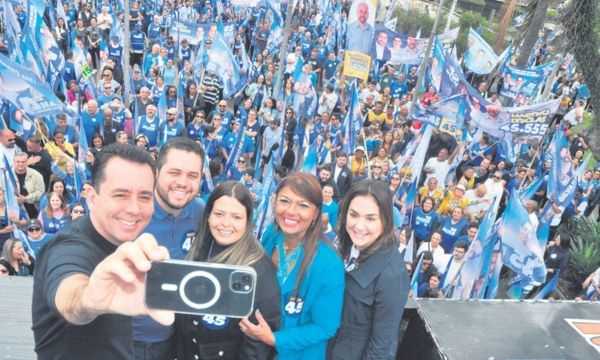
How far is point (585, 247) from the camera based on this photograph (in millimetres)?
7770

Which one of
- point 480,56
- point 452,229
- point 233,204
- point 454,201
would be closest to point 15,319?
point 233,204

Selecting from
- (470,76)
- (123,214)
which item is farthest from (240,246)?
(470,76)

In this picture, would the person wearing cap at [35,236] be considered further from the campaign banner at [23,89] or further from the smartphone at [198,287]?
the smartphone at [198,287]

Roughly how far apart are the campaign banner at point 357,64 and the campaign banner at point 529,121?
2.57 m

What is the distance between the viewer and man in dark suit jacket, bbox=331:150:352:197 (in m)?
7.76

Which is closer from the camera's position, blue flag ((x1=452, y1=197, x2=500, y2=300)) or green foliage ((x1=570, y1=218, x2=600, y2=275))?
blue flag ((x1=452, y1=197, x2=500, y2=300))

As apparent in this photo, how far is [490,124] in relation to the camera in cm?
867

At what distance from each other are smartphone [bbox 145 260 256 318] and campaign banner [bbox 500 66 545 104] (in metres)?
11.9

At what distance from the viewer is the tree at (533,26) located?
491 inches

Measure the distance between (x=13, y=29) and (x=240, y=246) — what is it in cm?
856

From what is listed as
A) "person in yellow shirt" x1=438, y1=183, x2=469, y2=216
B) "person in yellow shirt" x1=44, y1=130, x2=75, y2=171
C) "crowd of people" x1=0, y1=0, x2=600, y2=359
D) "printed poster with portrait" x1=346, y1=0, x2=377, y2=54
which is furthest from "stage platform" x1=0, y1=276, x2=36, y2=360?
"printed poster with portrait" x1=346, y1=0, x2=377, y2=54

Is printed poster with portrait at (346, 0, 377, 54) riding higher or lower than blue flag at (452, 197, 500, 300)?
higher

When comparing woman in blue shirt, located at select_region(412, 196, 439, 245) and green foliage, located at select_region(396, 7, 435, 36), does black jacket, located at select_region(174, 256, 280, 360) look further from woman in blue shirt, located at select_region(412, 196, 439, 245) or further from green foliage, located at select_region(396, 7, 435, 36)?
green foliage, located at select_region(396, 7, 435, 36)

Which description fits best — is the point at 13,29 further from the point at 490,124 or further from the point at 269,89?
the point at 490,124
